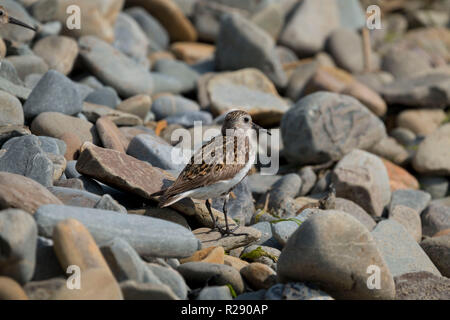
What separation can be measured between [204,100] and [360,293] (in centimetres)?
836

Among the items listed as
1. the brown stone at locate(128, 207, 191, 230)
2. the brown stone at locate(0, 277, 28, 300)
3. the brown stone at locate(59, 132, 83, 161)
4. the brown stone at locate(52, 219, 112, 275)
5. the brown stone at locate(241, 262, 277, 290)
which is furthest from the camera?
the brown stone at locate(59, 132, 83, 161)

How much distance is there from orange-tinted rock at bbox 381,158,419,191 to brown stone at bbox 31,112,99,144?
599cm

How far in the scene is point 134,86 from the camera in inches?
483

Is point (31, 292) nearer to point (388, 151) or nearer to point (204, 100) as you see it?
point (204, 100)

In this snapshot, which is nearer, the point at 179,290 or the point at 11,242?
the point at 11,242

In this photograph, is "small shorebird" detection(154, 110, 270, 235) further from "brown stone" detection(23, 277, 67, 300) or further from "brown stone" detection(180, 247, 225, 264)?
"brown stone" detection(23, 277, 67, 300)

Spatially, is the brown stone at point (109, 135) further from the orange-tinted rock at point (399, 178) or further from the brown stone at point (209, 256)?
the orange-tinted rock at point (399, 178)

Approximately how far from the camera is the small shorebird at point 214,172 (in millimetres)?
6883

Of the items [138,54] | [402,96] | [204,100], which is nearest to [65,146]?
[204,100]

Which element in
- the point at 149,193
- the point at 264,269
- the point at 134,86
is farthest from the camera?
the point at 134,86

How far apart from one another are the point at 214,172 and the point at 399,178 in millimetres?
6069

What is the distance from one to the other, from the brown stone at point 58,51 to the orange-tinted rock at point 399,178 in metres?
6.89

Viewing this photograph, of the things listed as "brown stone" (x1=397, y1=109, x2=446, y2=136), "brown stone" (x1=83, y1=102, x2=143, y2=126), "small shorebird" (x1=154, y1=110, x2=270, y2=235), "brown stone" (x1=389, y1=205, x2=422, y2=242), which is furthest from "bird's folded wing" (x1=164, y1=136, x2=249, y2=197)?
"brown stone" (x1=397, y1=109, x2=446, y2=136)

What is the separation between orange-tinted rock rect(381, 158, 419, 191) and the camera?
11.5 metres
